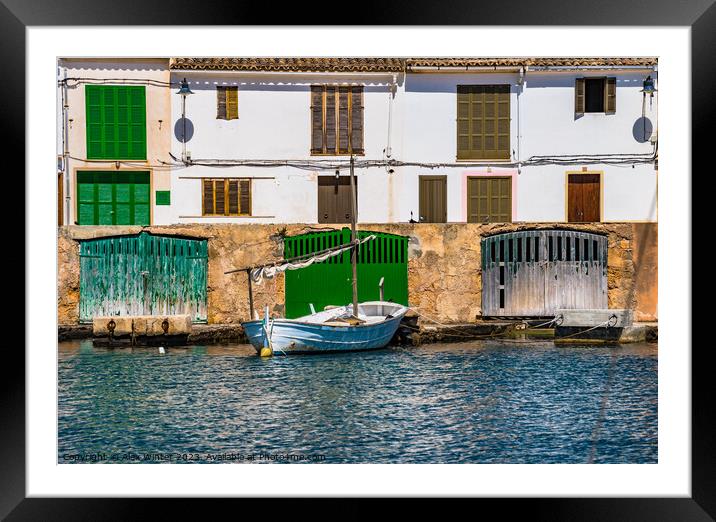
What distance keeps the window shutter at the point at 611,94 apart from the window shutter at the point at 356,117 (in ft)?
23.7

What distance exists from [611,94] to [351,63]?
7.70m

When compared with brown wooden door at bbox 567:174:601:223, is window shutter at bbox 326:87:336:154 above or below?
above

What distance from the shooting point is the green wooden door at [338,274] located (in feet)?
95.9

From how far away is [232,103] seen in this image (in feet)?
98.9

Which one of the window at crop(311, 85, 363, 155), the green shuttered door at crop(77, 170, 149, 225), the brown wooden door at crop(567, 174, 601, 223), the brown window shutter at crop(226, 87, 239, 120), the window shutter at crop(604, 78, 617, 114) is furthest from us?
the window shutter at crop(604, 78, 617, 114)

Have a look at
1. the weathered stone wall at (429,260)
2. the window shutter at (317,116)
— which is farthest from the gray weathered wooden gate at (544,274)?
the window shutter at (317,116)

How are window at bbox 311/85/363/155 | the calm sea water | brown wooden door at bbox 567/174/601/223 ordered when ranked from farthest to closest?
brown wooden door at bbox 567/174/601/223
window at bbox 311/85/363/155
the calm sea water

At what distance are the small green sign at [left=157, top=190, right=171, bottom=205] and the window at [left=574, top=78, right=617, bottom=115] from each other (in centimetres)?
1220

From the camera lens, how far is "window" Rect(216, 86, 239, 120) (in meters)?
30.1

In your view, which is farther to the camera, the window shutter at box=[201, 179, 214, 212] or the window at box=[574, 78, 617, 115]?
the window at box=[574, 78, 617, 115]

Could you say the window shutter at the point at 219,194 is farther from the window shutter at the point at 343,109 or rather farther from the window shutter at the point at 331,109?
the window shutter at the point at 343,109

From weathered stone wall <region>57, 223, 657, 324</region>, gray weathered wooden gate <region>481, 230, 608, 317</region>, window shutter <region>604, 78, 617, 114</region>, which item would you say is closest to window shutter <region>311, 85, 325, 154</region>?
weathered stone wall <region>57, 223, 657, 324</region>

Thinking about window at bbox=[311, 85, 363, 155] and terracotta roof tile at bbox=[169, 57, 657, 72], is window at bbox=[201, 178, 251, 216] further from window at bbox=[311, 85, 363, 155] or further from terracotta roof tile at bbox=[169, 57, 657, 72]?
terracotta roof tile at bbox=[169, 57, 657, 72]

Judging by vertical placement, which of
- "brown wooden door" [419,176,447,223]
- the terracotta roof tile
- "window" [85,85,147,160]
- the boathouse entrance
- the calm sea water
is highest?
the terracotta roof tile
